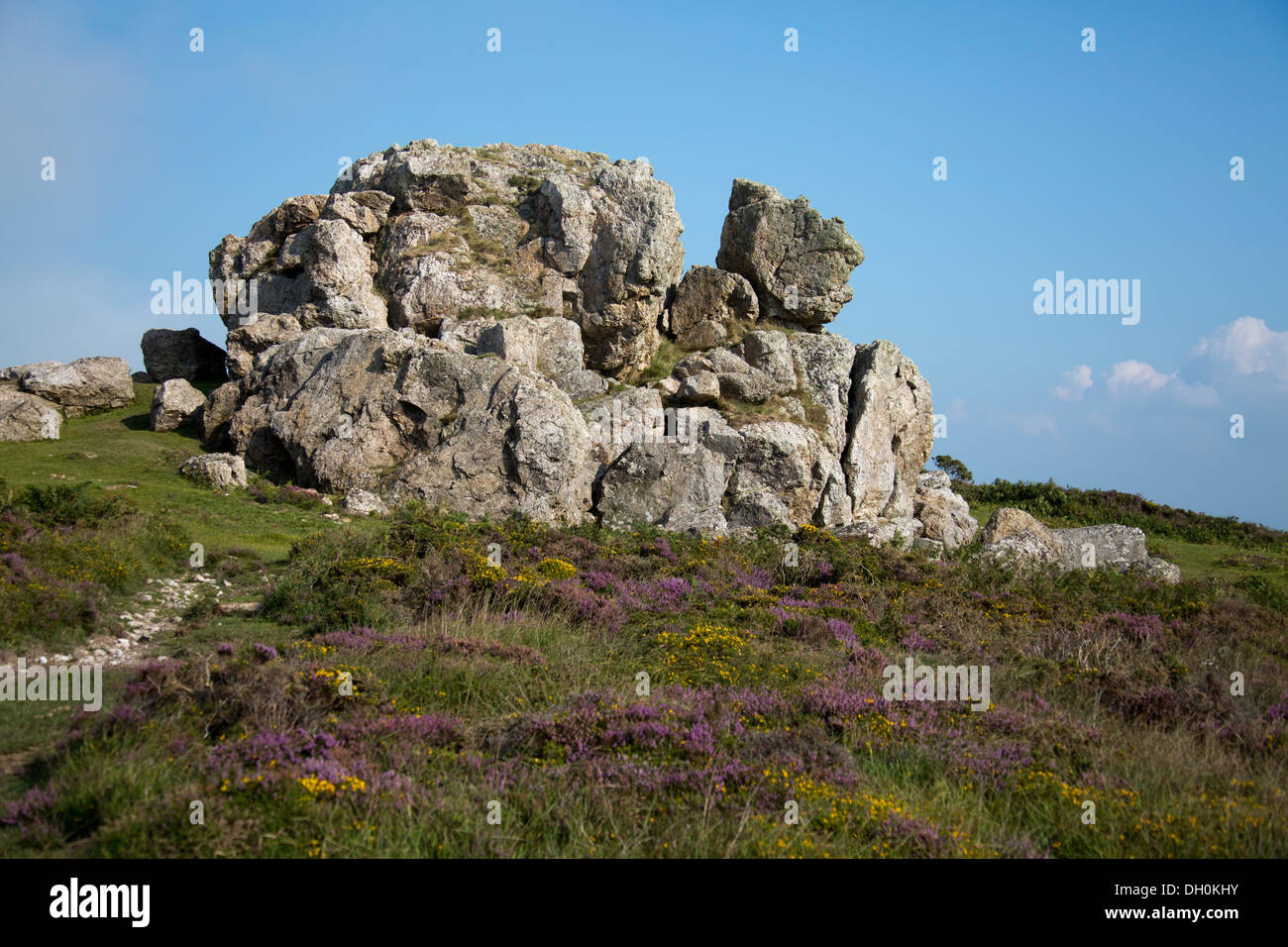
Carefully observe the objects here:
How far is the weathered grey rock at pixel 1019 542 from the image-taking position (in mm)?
23703

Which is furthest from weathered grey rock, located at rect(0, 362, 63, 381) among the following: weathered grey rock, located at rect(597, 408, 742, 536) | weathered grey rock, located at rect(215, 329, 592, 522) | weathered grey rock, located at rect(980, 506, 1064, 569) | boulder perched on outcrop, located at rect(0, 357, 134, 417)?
Answer: weathered grey rock, located at rect(980, 506, 1064, 569)

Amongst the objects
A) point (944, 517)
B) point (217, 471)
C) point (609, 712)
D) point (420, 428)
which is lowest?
point (609, 712)

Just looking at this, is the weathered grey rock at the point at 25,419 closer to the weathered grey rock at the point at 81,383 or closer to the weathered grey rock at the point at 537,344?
the weathered grey rock at the point at 81,383

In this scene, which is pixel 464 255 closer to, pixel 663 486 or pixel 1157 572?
pixel 663 486

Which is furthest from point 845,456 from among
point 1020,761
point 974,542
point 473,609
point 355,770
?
point 355,770

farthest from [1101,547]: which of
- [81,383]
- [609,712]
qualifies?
[81,383]

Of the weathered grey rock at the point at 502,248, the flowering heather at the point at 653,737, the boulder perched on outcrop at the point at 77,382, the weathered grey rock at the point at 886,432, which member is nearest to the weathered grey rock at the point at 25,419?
the boulder perched on outcrop at the point at 77,382

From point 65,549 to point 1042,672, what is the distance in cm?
1802

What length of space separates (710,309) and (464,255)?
12334mm

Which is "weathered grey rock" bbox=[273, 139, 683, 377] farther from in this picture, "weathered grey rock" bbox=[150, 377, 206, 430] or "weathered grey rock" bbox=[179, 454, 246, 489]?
"weathered grey rock" bbox=[179, 454, 246, 489]

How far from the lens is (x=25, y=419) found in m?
31.1

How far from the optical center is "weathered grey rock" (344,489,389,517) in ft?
82.9

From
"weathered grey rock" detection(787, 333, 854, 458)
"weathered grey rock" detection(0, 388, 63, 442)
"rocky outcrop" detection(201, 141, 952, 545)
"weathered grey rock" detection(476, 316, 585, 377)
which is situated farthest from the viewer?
"weathered grey rock" detection(787, 333, 854, 458)
